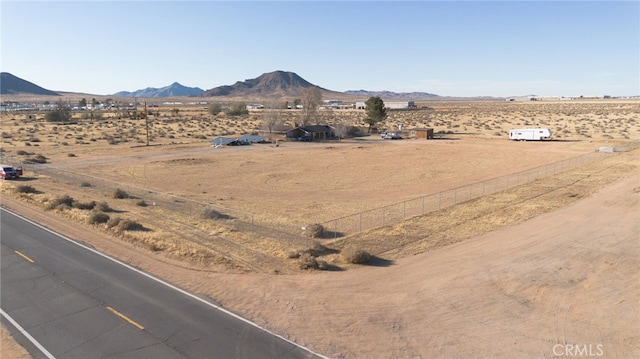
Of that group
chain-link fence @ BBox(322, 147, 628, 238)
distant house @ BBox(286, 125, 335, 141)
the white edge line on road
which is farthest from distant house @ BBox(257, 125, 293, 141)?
the white edge line on road

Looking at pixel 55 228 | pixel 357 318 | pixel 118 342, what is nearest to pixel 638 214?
pixel 357 318

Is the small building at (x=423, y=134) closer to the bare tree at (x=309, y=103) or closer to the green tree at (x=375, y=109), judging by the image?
the green tree at (x=375, y=109)

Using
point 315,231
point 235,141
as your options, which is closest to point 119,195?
point 315,231

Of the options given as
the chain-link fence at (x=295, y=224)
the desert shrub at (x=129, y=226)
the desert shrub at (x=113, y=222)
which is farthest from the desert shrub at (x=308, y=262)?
the desert shrub at (x=113, y=222)

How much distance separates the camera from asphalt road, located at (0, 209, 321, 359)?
1693 cm

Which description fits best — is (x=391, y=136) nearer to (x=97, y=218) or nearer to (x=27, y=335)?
(x=97, y=218)

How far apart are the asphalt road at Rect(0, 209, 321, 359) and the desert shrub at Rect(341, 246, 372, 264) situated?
28.9 ft

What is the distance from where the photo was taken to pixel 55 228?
108ft

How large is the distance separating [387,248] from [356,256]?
3.45m

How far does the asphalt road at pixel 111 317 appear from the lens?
1693 cm

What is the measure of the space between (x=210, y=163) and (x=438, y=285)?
52126 mm

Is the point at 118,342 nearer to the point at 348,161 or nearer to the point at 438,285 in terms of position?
the point at 438,285

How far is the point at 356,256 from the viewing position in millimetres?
26312

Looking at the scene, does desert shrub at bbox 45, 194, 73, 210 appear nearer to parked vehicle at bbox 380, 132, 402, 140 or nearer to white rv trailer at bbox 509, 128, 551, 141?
parked vehicle at bbox 380, 132, 402, 140
